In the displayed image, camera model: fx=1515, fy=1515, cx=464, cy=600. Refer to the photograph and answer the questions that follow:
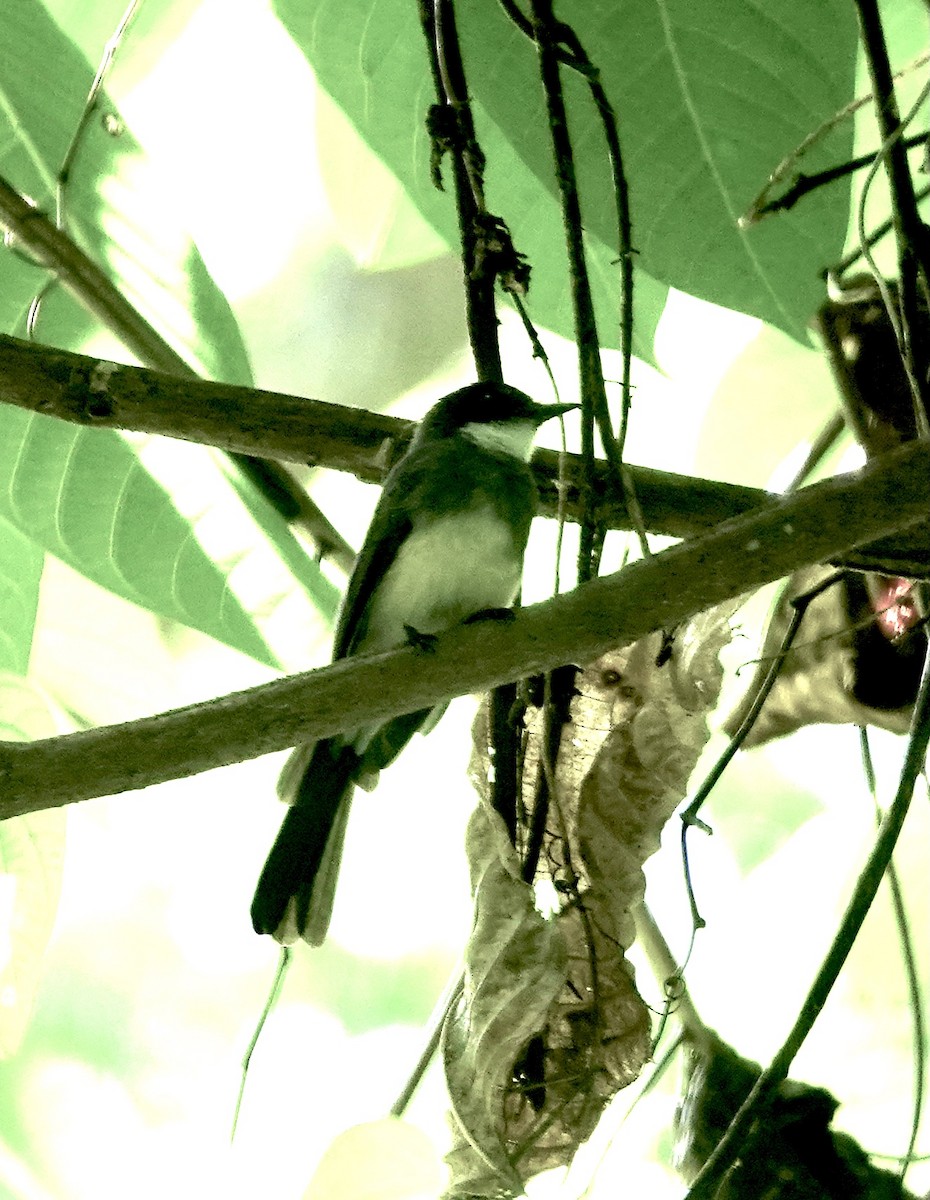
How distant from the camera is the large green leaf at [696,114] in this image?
182 centimetres

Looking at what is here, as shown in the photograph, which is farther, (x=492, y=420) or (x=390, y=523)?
(x=492, y=420)

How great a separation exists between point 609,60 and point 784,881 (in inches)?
53.0

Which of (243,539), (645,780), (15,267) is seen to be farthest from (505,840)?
(15,267)

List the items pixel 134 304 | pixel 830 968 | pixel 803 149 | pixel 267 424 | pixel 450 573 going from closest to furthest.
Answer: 1. pixel 830 968
2. pixel 803 149
3. pixel 267 424
4. pixel 134 304
5. pixel 450 573

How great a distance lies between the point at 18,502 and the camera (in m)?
2.12

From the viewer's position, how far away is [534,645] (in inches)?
59.6

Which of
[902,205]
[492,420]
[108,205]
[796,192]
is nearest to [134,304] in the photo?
[108,205]

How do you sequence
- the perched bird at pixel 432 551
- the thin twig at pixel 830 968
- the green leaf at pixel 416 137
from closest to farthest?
the thin twig at pixel 830 968 → the green leaf at pixel 416 137 → the perched bird at pixel 432 551

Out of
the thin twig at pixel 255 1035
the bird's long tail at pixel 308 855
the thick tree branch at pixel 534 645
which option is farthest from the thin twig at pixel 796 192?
the thin twig at pixel 255 1035

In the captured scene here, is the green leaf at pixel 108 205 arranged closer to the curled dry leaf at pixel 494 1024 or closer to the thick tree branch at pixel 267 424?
the thick tree branch at pixel 267 424

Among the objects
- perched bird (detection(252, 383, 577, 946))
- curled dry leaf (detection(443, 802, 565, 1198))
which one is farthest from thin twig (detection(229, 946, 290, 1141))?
perched bird (detection(252, 383, 577, 946))

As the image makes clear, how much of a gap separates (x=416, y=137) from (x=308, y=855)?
103 centimetres

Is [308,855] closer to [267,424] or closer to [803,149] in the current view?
[267,424]

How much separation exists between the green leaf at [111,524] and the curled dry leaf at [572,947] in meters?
0.51
